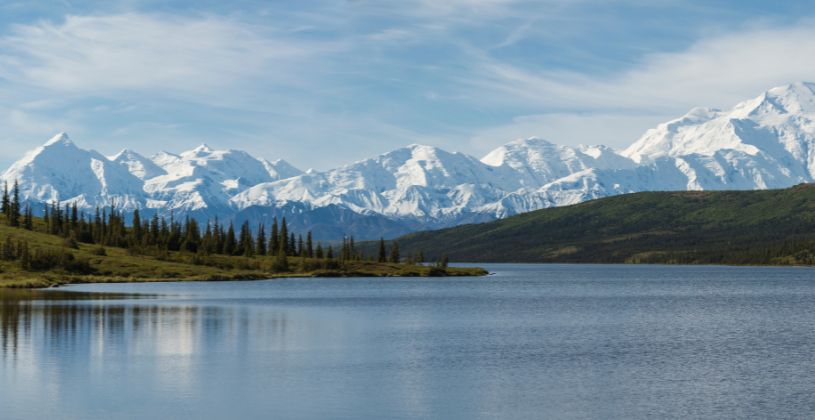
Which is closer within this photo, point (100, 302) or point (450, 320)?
point (450, 320)

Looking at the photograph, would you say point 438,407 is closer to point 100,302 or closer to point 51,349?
point 51,349

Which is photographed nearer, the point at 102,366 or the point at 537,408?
the point at 537,408

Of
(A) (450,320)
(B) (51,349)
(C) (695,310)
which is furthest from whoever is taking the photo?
(C) (695,310)

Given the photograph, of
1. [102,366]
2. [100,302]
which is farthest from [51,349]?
[100,302]

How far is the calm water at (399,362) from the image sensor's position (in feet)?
196

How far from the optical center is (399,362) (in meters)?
80.9

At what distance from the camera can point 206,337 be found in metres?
98.8

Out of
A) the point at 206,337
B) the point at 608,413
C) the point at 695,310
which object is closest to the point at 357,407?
the point at 608,413

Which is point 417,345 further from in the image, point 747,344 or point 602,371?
point 747,344

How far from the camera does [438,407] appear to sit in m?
59.7

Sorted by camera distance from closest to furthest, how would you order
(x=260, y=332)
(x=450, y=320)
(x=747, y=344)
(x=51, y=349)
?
(x=51, y=349), (x=747, y=344), (x=260, y=332), (x=450, y=320)

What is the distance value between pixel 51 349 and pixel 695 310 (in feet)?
307

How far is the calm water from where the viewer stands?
5959 centimetres

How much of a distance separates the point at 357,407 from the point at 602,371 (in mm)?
23504
